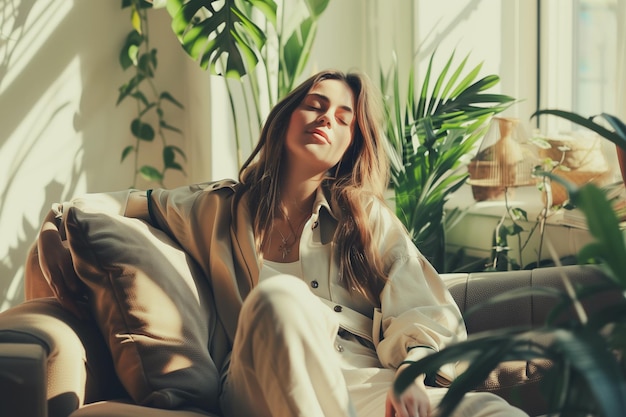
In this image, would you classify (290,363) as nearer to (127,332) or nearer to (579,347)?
(127,332)

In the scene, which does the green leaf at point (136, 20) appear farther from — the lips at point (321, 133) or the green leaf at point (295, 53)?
the lips at point (321, 133)

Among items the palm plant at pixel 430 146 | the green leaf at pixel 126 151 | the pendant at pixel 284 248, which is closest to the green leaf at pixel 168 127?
the green leaf at pixel 126 151

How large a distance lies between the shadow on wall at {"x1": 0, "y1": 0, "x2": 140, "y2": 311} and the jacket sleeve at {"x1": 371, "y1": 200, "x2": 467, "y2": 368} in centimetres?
177

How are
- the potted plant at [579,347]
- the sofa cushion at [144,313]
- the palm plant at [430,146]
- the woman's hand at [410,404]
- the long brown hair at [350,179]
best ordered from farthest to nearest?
the palm plant at [430,146] → the long brown hair at [350,179] → the sofa cushion at [144,313] → the woman's hand at [410,404] → the potted plant at [579,347]

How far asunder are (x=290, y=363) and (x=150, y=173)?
7.16 ft

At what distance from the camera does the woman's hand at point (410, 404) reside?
158 cm

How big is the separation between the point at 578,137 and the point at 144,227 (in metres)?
1.58

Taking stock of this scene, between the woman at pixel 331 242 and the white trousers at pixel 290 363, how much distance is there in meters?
0.02

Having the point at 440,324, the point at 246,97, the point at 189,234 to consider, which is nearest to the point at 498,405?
the point at 440,324

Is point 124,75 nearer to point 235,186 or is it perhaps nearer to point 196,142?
point 196,142

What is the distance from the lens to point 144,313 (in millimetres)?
1785

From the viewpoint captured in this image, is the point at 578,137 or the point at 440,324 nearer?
the point at 440,324

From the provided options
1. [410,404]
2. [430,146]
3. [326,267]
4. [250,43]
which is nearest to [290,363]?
[410,404]

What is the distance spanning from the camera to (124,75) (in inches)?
138
